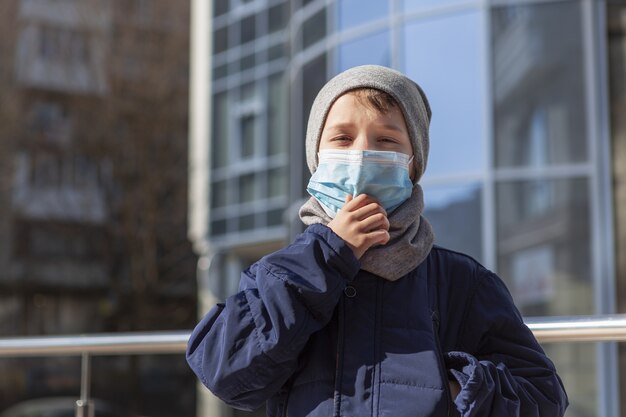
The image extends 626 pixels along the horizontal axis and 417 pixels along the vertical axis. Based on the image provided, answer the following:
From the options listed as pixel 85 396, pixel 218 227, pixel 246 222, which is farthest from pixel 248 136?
pixel 85 396

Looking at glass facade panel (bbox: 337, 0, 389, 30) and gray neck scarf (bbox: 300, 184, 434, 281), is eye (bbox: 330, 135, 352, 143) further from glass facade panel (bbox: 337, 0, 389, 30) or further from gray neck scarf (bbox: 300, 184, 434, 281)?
glass facade panel (bbox: 337, 0, 389, 30)

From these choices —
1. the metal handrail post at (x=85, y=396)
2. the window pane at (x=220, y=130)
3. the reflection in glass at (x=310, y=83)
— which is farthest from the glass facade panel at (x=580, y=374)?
the window pane at (x=220, y=130)

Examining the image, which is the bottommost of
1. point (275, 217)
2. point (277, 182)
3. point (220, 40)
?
point (275, 217)

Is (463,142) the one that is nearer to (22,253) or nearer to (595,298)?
(595,298)

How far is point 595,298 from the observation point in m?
8.87

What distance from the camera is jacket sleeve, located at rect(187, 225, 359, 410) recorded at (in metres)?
1.65

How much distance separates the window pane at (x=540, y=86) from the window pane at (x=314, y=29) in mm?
2908

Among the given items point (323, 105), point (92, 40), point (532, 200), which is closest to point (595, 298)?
point (532, 200)

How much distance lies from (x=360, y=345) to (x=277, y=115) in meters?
18.0

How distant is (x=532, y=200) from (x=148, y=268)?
14.6 meters

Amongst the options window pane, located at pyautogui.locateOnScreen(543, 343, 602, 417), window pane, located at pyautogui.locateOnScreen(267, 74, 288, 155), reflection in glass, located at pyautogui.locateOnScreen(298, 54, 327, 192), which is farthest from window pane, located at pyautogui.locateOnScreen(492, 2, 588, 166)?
window pane, located at pyautogui.locateOnScreen(267, 74, 288, 155)

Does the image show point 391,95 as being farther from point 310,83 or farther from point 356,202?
point 310,83

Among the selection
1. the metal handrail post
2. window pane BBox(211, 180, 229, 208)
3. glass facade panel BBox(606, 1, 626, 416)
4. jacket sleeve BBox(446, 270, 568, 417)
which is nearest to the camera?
jacket sleeve BBox(446, 270, 568, 417)

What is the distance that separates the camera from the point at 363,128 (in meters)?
1.80
